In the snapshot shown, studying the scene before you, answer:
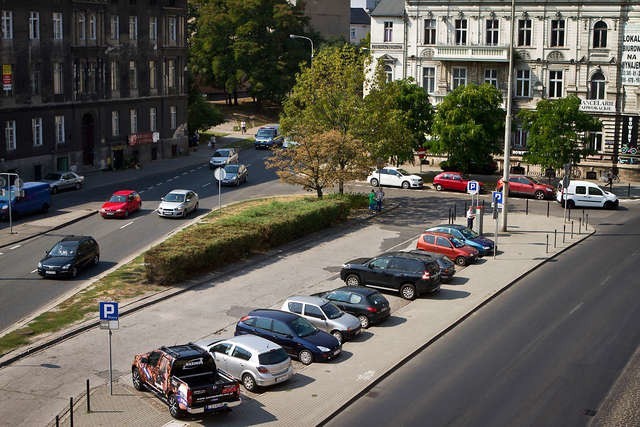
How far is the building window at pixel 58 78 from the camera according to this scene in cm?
6600

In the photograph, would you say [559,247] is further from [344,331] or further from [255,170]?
[255,170]

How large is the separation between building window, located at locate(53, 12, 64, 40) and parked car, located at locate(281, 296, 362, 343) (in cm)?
4186

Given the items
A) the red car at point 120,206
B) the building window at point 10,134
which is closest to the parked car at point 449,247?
the red car at point 120,206

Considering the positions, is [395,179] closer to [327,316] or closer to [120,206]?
[120,206]

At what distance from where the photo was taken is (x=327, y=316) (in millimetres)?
30516

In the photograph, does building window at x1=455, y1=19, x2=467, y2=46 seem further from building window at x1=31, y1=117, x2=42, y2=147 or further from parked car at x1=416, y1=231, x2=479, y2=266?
parked car at x1=416, y1=231, x2=479, y2=266

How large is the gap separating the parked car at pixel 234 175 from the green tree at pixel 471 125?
14128 mm

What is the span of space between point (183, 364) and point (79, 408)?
3.06 meters

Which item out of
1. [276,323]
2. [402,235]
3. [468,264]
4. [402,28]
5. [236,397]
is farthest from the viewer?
[402,28]

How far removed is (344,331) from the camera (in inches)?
1188

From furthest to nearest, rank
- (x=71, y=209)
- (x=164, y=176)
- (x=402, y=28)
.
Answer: (x=402, y=28) → (x=164, y=176) → (x=71, y=209)

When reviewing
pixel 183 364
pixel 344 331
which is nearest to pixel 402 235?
pixel 344 331

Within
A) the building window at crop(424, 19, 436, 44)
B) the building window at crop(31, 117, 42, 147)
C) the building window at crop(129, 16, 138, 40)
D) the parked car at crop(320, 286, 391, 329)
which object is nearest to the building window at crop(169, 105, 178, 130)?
the building window at crop(129, 16, 138, 40)

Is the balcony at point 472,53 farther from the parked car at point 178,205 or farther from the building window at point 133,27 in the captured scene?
the parked car at point 178,205
